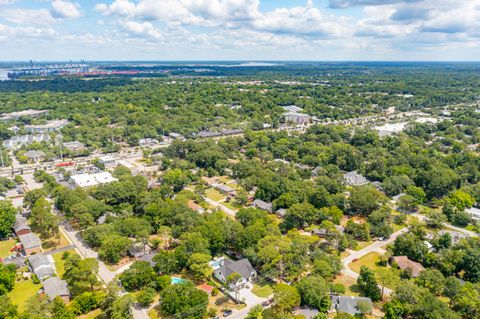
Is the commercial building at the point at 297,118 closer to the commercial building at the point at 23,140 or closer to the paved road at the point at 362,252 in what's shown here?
the commercial building at the point at 23,140

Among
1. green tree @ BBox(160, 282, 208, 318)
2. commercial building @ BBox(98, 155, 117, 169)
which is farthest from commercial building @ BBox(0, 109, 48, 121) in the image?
green tree @ BBox(160, 282, 208, 318)

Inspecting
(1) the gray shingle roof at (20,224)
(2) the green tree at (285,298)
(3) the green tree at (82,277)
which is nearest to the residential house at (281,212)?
(2) the green tree at (285,298)

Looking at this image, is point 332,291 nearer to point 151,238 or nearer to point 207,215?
point 207,215

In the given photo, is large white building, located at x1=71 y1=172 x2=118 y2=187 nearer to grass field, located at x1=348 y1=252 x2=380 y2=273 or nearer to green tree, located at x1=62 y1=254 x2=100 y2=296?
green tree, located at x1=62 y1=254 x2=100 y2=296

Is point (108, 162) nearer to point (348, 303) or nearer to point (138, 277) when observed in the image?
point (138, 277)

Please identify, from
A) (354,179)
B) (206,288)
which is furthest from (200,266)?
(354,179)

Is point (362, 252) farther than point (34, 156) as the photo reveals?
No
